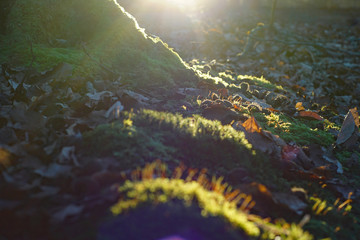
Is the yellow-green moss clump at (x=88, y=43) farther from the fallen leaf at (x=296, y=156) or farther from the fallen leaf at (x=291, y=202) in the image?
the fallen leaf at (x=291, y=202)

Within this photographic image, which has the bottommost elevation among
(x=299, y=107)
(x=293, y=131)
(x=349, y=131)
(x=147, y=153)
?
(x=147, y=153)

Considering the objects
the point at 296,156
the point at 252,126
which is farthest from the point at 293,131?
the point at 252,126

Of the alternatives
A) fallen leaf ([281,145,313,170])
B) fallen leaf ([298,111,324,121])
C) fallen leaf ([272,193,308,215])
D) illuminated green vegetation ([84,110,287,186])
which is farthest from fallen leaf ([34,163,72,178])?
fallen leaf ([298,111,324,121])

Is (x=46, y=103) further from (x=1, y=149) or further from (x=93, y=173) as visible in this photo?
(x=93, y=173)

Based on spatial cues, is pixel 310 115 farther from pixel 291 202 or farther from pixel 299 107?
pixel 291 202

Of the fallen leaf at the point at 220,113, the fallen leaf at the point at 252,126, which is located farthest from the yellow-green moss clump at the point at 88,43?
Answer: the fallen leaf at the point at 252,126
